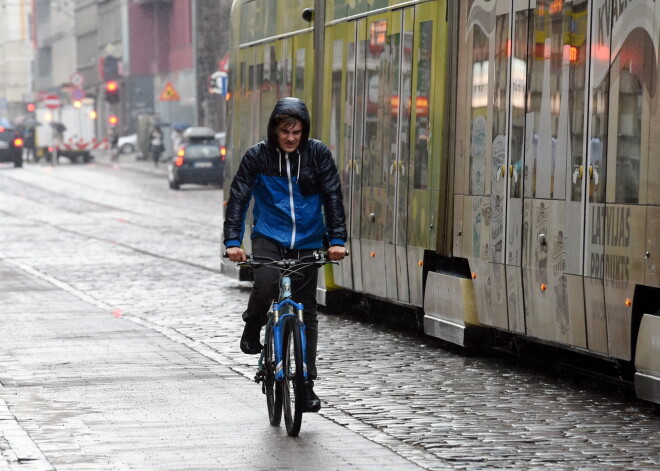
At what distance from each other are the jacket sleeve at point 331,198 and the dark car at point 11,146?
59924 millimetres

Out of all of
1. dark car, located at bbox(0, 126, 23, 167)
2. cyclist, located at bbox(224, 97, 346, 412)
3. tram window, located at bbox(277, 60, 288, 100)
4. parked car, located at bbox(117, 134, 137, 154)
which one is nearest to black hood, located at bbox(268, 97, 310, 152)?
cyclist, located at bbox(224, 97, 346, 412)

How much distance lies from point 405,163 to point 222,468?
234 inches

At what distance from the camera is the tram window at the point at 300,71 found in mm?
16406

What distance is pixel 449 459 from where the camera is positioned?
8242 millimetres

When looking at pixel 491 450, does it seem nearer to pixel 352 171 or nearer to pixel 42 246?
pixel 352 171

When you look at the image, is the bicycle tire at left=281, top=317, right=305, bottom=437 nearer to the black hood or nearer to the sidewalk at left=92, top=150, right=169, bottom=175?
the black hood

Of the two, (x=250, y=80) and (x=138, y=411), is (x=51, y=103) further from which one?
(x=138, y=411)

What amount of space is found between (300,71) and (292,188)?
7.42 metres

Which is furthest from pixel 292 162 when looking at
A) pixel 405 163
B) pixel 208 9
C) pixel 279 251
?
pixel 208 9

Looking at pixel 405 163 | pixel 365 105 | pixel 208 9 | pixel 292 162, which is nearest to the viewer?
pixel 292 162

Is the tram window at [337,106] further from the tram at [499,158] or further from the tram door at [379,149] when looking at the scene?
the tram door at [379,149]

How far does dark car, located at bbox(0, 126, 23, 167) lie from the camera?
68156mm

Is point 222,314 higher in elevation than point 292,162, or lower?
lower

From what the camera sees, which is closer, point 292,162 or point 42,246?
point 292,162
